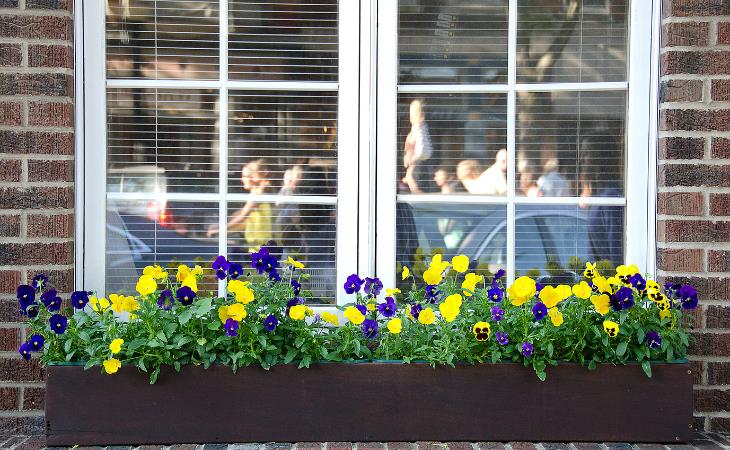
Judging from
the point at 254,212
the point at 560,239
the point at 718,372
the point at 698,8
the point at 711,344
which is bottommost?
the point at 718,372

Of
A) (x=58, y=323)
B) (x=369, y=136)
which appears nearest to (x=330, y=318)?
(x=369, y=136)

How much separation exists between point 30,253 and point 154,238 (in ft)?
1.73

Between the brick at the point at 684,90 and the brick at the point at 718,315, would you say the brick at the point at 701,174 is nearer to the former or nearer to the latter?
the brick at the point at 684,90

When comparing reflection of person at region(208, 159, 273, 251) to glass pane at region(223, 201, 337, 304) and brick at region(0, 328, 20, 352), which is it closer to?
glass pane at region(223, 201, 337, 304)

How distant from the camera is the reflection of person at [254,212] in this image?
3631 mm

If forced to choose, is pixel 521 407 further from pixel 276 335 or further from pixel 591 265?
pixel 276 335

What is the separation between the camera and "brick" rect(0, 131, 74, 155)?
341 centimetres

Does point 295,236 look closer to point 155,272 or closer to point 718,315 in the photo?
point 155,272

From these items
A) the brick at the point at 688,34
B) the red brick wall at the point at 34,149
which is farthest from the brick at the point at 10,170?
the brick at the point at 688,34

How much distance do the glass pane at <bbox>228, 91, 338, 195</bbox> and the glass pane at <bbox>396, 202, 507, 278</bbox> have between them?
38 cm

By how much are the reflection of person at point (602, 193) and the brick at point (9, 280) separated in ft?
8.33

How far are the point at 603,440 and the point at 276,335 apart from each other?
1.43 metres

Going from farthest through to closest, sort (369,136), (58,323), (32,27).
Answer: (369,136), (32,27), (58,323)

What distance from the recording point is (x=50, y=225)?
342 centimetres
